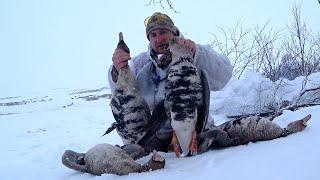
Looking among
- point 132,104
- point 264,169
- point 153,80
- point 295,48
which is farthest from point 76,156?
point 295,48

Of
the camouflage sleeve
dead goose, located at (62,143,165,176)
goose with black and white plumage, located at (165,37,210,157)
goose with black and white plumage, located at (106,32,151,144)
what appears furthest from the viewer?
the camouflage sleeve

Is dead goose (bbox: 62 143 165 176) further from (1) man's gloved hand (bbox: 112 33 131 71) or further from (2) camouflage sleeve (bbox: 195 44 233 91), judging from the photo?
(2) camouflage sleeve (bbox: 195 44 233 91)

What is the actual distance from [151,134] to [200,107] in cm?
43

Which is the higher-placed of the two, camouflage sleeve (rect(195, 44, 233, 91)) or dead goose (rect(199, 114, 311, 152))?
camouflage sleeve (rect(195, 44, 233, 91))

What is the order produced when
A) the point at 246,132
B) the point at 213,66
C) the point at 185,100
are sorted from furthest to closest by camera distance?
the point at 213,66 < the point at 246,132 < the point at 185,100

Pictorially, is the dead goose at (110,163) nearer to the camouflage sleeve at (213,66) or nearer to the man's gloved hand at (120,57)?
the man's gloved hand at (120,57)

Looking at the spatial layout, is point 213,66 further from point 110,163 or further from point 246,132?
point 110,163

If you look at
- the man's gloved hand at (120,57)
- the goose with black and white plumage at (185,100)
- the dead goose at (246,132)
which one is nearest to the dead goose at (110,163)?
the goose with black and white plumage at (185,100)

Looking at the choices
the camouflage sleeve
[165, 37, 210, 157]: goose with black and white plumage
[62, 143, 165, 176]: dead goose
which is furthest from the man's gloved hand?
[62, 143, 165, 176]: dead goose

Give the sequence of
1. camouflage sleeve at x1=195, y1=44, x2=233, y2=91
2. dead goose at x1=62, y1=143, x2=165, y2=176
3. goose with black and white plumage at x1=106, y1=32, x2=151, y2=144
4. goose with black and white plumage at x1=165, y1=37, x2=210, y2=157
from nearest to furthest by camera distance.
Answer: dead goose at x1=62, y1=143, x2=165, y2=176 < goose with black and white plumage at x1=165, y1=37, x2=210, y2=157 < goose with black and white plumage at x1=106, y1=32, x2=151, y2=144 < camouflage sleeve at x1=195, y1=44, x2=233, y2=91

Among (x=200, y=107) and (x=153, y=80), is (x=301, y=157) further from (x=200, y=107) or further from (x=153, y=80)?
(x=153, y=80)

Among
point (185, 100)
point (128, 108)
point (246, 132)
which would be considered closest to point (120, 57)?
point (128, 108)

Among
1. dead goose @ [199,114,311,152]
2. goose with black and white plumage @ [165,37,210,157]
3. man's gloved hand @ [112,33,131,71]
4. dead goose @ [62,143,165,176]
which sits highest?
man's gloved hand @ [112,33,131,71]

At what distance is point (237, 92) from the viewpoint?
5.97 m
